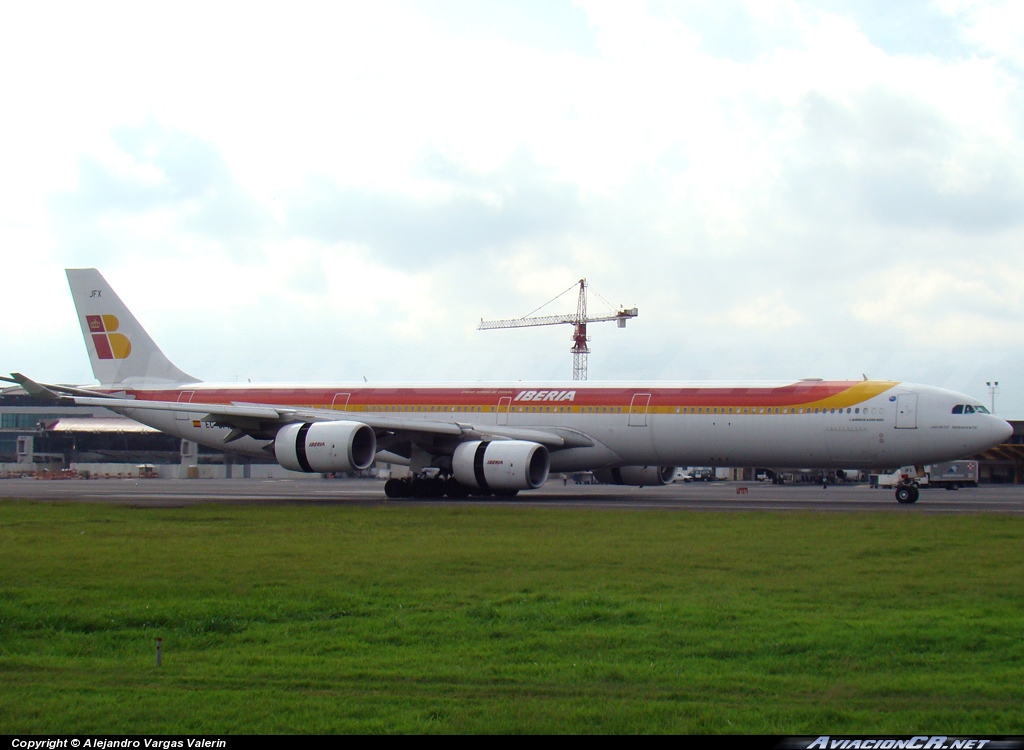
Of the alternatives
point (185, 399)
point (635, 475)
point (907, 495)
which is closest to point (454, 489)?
point (635, 475)

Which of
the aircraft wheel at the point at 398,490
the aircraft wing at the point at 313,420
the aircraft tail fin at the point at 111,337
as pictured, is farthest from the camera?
the aircraft tail fin at the point at 111,337

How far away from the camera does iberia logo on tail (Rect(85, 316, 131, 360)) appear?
39.0 meters

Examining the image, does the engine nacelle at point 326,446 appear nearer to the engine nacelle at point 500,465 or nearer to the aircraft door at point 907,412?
the engine nacelle at point 500,465

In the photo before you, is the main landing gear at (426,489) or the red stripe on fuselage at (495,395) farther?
the main landing gear at (426,489)

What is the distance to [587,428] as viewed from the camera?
33.2m

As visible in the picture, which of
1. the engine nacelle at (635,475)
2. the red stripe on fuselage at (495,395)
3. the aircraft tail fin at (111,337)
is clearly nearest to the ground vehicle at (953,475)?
the engine nacelle at (635,475)

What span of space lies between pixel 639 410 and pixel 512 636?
23517mm

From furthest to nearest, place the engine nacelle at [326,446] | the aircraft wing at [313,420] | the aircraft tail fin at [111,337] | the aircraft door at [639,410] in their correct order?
the aircraft tail fin at [111,337], the aircraft door at [639,410], the aircraft wing at [313,420], the engine nacelle at [326,446]

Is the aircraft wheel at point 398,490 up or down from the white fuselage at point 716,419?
down

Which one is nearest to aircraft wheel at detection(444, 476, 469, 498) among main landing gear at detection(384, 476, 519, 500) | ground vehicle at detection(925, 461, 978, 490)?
main landing gear at detection(384, 476, 519, 500)

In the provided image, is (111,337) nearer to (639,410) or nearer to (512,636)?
(639,410)

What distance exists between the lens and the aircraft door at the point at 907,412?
96.4ft

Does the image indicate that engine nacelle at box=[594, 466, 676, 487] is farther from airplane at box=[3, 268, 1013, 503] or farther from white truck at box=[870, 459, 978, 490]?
white truck at box=[870, 459, 978, 490]

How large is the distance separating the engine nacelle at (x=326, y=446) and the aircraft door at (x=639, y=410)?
26.9ft
